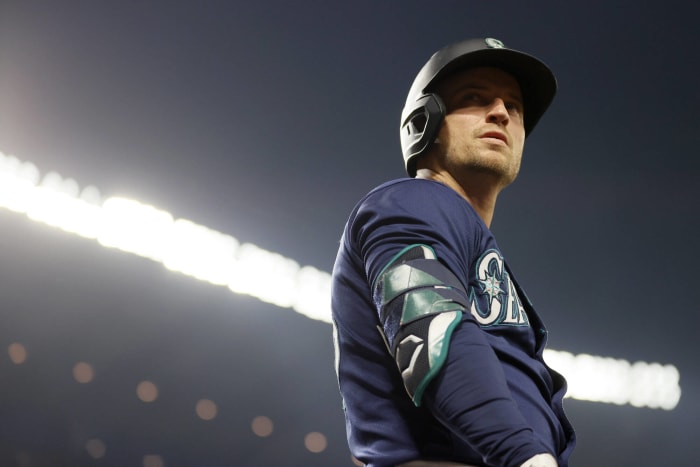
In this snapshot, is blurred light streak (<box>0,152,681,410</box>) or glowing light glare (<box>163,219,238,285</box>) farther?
glowing light glare (<box>163,219,238,285</box>)

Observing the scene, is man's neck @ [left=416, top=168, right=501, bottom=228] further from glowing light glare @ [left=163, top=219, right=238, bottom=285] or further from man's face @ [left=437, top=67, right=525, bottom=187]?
glowing light glare @ [left=163, top=219, right=238, bottom=285]

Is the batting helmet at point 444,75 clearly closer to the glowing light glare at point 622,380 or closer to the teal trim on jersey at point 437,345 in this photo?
the teal trim on jersey at point 437,345

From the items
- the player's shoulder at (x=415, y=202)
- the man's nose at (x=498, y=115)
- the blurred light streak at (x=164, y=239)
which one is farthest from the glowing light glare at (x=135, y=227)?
the player's shoulder at (x=415, y=202)

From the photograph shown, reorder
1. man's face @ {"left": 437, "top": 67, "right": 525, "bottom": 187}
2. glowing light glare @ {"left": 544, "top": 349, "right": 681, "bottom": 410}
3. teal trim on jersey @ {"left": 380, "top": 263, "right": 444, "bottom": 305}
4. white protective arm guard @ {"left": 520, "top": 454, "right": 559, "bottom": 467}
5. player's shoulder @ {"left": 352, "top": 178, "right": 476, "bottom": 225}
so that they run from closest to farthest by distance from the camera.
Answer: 1. white protective arm guard @ {"left": 520, "top": 454, "right": 559, "bottom": 467}
2. teal trim on jersey @ {"left": 380, "top": 263, "right": 444, "bottom": 305}
3. player's shoulder @ {"left": 352, "top": 178, "right": 476, "bottom": 225}
4. man's face @ {"left": 437, "top": 67, "right": 525, "bottom": 187}
5. glowing light glare @ {"left": 544, "top": 349, "right": 681, "bottom": 410}

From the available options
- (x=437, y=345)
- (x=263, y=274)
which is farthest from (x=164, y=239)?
(x=437, y=345)

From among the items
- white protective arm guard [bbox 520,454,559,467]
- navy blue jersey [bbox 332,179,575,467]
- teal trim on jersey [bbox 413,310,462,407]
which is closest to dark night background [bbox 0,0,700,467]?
navy blue jersey [bbox 332,179,575,467]

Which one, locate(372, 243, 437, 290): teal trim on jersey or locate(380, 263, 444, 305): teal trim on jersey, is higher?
locate(372, 243, 437, 290): teal trim on jersey

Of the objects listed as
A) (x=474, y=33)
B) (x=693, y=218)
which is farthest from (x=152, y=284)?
(x=693, y=218)

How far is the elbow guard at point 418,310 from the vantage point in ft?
3.09

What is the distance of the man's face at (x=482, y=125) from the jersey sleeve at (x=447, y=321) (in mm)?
290

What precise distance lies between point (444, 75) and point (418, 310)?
80 cm

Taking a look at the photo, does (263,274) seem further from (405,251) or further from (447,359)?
(447,359)

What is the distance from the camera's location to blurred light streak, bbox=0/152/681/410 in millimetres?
4270

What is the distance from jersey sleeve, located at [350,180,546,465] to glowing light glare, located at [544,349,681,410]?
5.27 m
